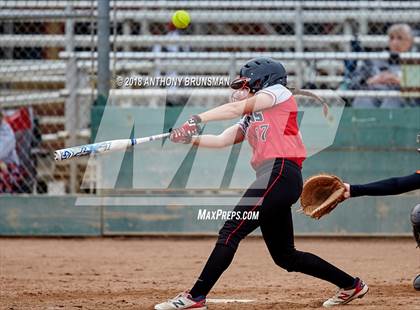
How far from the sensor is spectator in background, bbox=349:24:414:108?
10758mm

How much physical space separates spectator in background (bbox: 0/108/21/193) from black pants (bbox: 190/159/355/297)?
17.9 ft

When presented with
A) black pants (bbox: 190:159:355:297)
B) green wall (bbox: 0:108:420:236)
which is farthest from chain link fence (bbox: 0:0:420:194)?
black pants (bbox: 190:159:355:297)

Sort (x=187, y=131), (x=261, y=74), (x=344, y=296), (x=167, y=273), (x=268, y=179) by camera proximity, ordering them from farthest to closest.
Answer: (x=167, y=273), (x=344, y=296), (x=261, y=74), (x=268, y=179), (x=187, y=131)

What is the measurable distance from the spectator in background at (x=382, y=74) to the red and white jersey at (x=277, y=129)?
5.10 m

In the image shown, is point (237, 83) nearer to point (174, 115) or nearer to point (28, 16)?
point (174, 115)

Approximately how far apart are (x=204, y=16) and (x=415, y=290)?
6.18 metres

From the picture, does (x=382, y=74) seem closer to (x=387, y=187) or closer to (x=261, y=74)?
(x=387, y=187)

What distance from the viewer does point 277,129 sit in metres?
5.80

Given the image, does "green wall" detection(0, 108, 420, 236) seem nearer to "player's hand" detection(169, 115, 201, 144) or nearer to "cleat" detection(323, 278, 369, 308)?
"cleat" detection(323, 278, 369, 308)

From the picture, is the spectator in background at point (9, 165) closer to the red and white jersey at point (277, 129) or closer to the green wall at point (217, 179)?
the green wall at point (217, 179)

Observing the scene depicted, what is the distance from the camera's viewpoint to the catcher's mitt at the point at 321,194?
614cm

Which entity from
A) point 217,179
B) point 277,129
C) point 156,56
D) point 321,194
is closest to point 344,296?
point 321,194

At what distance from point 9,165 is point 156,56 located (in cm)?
224

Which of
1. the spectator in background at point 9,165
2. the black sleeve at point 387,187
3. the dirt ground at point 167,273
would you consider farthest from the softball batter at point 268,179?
the spectator in background at point 9,165
